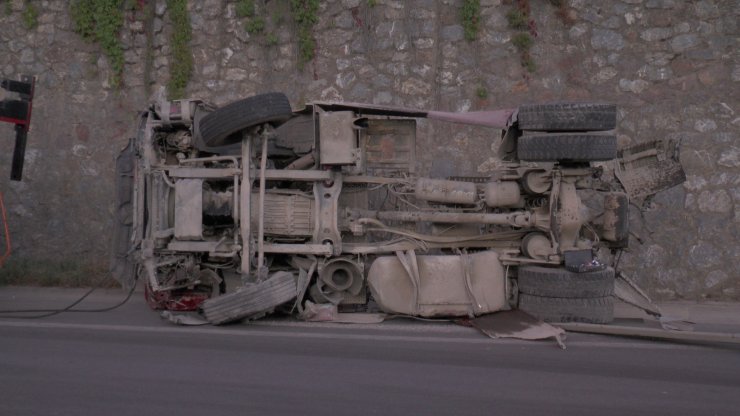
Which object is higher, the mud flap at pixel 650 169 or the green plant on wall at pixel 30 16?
the green plant on wall at pixel 30 16

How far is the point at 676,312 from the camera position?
7.54 metres

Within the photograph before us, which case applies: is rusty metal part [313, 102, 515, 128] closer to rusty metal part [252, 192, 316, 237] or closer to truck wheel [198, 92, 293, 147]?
truck wheel [198, 92, 293, 147]

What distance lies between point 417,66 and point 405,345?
5053mm

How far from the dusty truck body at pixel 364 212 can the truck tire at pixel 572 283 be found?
0.04 ft

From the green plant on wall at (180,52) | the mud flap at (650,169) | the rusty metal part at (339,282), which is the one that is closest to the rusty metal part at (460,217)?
the rusty metal part at (339,282)

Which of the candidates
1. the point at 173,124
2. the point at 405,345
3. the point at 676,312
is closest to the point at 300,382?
the point at 405,345

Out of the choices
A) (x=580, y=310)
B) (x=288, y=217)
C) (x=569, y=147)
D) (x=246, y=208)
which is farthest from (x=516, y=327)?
(x=246, y=208)

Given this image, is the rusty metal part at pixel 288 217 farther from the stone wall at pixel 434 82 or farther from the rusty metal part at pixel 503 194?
the stone wall at pixel 434 82

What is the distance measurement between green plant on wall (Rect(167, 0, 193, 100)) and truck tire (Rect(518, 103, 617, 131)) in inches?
225

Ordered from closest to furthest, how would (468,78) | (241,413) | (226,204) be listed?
(241,413) → (226,204) → (468,78)

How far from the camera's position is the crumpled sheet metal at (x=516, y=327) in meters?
5.96

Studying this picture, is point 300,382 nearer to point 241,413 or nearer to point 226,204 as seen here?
point 241,413

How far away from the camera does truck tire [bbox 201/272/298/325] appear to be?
250 inches

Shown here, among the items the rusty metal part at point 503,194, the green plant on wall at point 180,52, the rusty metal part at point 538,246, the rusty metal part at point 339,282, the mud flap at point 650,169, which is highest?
the green plant on wall at point 180,52
